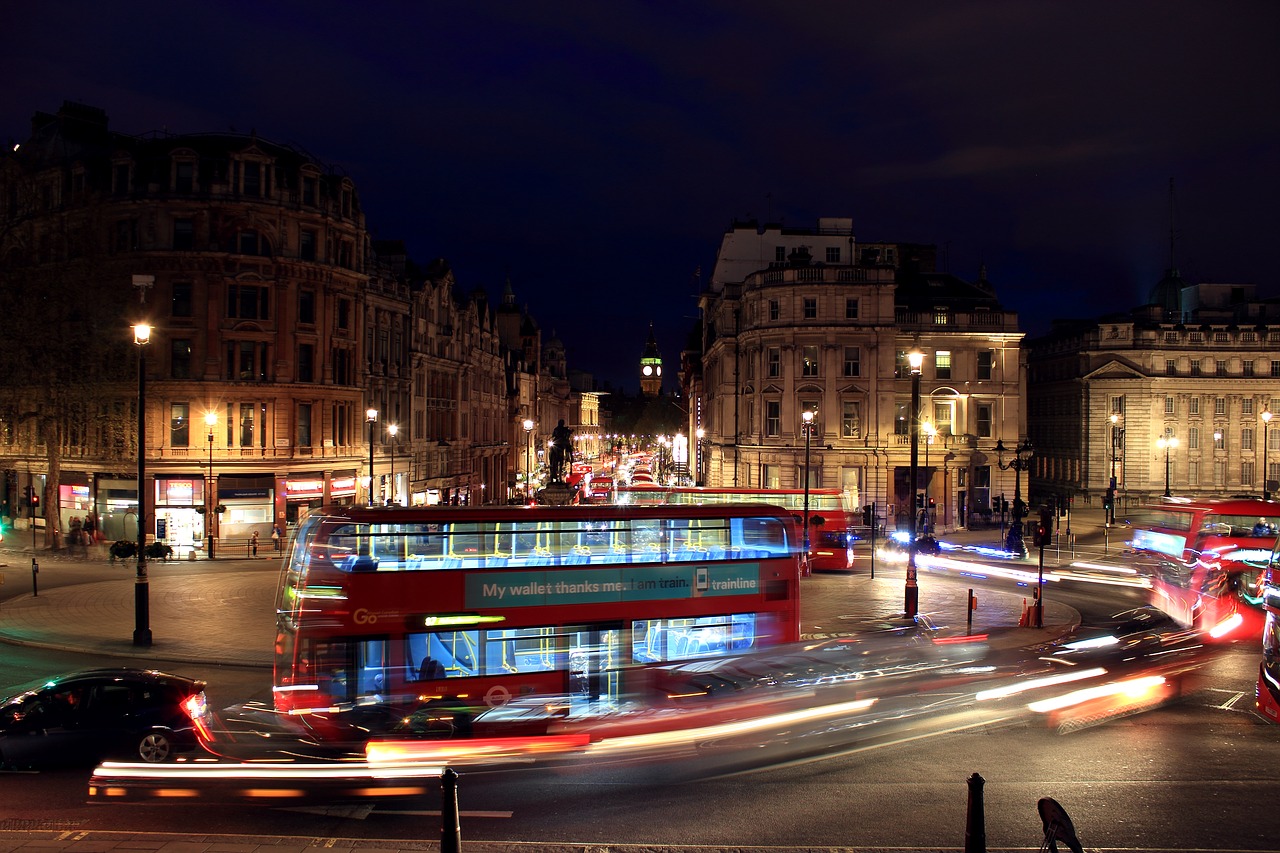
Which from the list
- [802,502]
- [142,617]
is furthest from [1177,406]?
[142,617]

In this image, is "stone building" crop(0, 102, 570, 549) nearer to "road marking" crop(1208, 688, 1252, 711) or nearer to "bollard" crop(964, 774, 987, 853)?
"road marking" crop(1208, 688, 1252, 711)

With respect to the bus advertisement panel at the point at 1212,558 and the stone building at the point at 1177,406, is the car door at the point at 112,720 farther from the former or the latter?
the stone building at the point at 1177,406

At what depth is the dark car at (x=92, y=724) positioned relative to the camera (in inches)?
450

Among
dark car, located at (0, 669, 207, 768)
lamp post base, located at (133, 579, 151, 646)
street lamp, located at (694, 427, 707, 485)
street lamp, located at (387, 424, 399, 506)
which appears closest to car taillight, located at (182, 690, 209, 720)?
dark car, located at (0, 669, 207, 768)

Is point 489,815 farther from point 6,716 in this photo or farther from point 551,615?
point 6,716

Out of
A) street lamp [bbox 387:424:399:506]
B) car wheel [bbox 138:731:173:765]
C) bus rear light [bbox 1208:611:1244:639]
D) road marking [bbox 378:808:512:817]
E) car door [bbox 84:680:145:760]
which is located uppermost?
street lamp [bbox 387:424:399:506]

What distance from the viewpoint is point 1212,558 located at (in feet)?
80.3

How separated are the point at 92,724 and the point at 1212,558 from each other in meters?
27.7

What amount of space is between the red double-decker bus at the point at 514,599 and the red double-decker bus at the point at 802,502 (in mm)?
19660

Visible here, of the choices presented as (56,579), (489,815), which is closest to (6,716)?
(489,815)

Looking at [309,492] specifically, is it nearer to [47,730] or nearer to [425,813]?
[47,730]

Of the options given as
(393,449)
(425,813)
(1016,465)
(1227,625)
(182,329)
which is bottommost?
(1227,625)

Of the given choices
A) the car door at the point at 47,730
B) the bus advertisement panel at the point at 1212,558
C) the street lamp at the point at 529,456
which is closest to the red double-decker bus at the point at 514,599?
the car door at the point at 47,730

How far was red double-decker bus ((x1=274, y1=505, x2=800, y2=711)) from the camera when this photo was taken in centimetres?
1236
